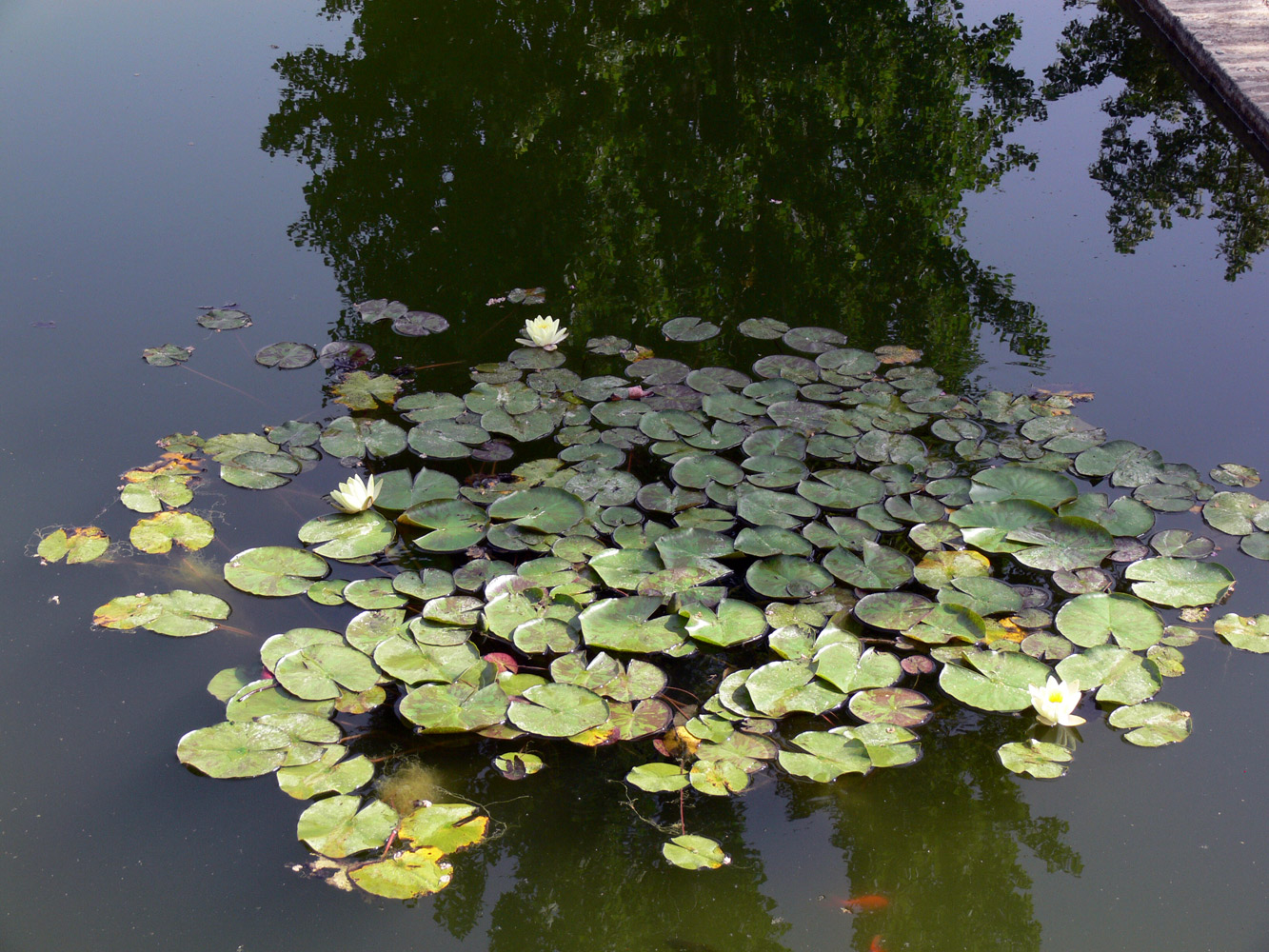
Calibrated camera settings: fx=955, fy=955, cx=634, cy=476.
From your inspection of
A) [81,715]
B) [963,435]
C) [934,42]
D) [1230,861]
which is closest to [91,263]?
[81,715]

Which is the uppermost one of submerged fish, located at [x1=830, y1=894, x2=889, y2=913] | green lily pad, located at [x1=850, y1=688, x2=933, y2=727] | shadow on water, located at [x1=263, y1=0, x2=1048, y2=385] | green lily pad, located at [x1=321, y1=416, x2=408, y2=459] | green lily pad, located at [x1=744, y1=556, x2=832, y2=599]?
shadow on water, located at [x1=263, y1=0, x2=1048, y2=385]

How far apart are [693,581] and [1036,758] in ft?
2.62

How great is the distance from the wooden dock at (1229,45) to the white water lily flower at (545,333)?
345cm

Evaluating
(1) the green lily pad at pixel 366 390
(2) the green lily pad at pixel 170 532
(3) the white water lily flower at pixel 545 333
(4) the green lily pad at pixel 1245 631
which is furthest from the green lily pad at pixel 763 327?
(2) the green lily pad at pixel 170 532

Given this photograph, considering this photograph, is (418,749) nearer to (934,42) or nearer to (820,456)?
(820,456)

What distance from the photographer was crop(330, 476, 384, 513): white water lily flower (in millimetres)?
2365

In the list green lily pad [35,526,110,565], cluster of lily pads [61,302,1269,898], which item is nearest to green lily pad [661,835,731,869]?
cluster of lily pads [61,302,1269,898]

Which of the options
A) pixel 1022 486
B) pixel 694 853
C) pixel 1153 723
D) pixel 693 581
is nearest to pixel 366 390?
pixel 693 581

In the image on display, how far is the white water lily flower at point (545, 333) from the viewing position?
300 centimetres

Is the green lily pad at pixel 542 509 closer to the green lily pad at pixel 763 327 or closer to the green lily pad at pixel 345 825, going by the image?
the green lily pad at pixel 345 825

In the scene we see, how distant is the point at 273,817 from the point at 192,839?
5.7 inches

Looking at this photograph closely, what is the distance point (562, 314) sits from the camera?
324 cm

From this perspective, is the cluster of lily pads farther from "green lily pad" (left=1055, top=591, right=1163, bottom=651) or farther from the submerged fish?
the submerged fish

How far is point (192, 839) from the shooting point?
5.74 ft
